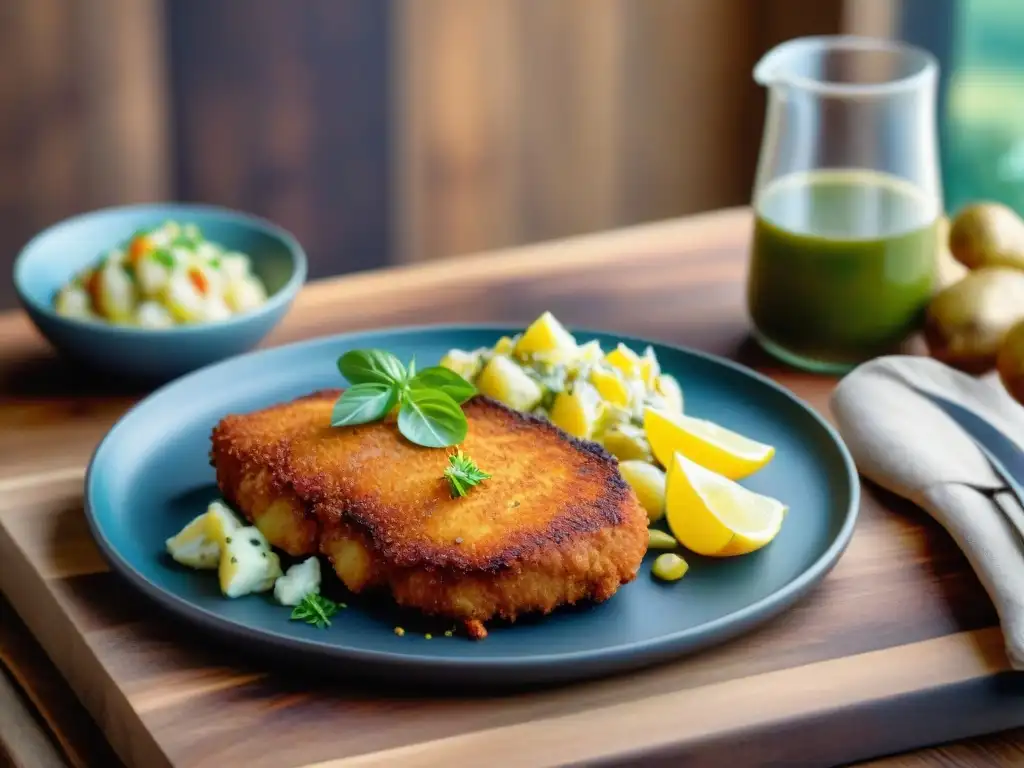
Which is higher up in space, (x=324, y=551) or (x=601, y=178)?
(x=324, y=551)

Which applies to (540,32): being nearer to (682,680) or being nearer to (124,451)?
(124,451)

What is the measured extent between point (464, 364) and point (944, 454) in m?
0.67

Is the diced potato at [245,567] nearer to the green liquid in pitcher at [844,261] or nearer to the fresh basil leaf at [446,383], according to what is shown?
the fresh basil leaf at [446,383]

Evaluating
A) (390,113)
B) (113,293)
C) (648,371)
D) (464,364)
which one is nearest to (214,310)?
(113,293)

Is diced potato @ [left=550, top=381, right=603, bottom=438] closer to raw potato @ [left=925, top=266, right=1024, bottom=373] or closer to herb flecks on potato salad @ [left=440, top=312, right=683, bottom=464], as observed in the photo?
herb flecks on potato salad @ [left=440, top=312, right=683, bottom=464]

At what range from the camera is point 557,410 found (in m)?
1.99

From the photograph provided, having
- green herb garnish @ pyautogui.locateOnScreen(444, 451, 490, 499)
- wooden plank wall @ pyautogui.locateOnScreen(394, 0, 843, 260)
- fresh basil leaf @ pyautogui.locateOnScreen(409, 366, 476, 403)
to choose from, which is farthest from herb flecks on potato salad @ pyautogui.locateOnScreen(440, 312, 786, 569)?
wooden plank wall @ pyautogui.locateOnScreen(394, 0, 843, 260)

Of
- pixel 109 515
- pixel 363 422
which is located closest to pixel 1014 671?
pixel 363 422

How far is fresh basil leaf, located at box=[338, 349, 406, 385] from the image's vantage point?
1909 mm

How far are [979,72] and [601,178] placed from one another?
1.22 meters

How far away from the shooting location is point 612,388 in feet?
6.60

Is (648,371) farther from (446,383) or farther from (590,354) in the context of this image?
(446,383)

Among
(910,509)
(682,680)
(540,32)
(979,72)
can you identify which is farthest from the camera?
(540,32)

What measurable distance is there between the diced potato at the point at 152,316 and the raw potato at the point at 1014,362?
4.18ft
